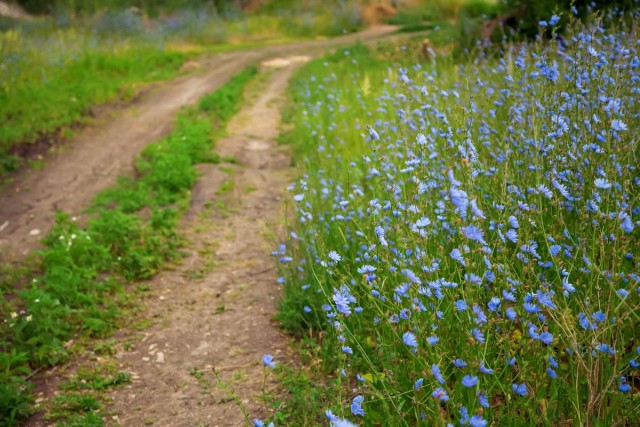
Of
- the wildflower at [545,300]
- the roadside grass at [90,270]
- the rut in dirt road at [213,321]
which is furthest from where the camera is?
the roadside grass at [90,270]

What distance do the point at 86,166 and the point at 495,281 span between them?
6.70m

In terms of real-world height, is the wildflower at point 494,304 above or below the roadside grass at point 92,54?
below

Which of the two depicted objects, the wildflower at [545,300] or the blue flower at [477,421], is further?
the wildflower at [545,300]

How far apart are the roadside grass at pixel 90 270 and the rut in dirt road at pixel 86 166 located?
37cm

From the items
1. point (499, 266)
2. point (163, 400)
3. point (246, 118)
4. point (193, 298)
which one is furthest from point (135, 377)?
point (246, 118)

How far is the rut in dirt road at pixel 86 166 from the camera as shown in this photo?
6.34 metres

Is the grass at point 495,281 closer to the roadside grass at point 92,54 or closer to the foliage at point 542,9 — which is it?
the foliage at point 542,9

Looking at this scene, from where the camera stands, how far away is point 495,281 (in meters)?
2.57

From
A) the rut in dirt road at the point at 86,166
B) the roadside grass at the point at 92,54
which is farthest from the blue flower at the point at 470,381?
the roadside grass at the point at 92,54

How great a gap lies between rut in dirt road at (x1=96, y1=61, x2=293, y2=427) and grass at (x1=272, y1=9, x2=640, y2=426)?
37 centimetres

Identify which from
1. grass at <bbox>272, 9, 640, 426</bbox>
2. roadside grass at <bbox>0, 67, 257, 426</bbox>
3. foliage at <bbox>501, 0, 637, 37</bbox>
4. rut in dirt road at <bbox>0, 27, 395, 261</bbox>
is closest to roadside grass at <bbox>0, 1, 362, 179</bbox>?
rut in dirt road at <bbox>0, 27, 395, 261</bbox>

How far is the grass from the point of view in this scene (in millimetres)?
2303

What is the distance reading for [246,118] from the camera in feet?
33.2

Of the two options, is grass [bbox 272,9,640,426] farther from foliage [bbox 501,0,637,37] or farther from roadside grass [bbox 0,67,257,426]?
foliage [bbox 501,0,637,37]
